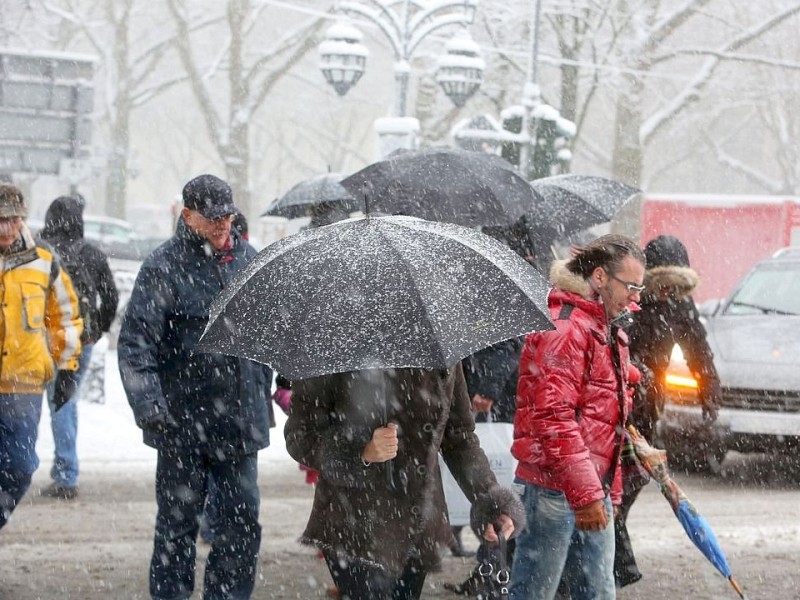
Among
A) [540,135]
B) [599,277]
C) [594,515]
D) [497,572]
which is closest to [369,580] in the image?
[497,572]

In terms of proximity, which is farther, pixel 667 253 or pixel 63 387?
pixel 63 387

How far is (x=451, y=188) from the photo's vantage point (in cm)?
715

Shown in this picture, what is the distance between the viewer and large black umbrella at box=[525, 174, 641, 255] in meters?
7.42

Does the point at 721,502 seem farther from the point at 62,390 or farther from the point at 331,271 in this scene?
the point at 331,271

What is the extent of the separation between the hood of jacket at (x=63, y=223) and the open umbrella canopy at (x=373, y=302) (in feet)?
15.6

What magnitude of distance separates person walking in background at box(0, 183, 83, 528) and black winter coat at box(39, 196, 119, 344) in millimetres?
1834

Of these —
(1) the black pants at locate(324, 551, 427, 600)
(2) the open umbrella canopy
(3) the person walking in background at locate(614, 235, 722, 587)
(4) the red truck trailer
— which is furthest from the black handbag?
(4) the red truck trailer

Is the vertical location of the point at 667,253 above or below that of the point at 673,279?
above

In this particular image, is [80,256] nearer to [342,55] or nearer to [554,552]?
[554,552]

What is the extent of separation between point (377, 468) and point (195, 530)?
1875mm

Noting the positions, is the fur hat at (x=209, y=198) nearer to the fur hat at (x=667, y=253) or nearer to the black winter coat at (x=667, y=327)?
the black winter coat at (x=667, y=327)

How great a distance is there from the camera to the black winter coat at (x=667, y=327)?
6977 millimetres

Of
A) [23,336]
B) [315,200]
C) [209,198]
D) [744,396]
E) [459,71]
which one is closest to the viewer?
[209,198]

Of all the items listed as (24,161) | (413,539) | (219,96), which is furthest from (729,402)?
(219,96)
